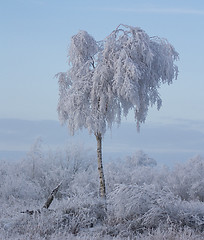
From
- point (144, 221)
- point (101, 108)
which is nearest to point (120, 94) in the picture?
point (101, 108)

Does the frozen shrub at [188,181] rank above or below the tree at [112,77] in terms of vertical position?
below

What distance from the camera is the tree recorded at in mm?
15227

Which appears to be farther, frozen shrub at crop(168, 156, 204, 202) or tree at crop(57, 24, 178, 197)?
frozen shrub at crop(168, 156, 204, 202)

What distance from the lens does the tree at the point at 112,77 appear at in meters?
15.2

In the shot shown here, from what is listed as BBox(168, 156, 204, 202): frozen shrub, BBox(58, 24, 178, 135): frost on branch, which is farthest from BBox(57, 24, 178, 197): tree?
BBox(168, 156, 204, 202): frozen shrub

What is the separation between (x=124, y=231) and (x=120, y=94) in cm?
697

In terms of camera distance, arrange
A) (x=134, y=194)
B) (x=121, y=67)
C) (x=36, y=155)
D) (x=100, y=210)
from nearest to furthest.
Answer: (x=134, y=194)
(x=100, y=210)
(x=121, y=67)
(x=36, y=155)

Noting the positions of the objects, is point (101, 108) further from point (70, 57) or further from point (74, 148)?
point (74, 148)

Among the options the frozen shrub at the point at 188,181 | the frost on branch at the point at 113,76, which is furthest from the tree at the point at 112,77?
the frozen shrub at the point at 188,181

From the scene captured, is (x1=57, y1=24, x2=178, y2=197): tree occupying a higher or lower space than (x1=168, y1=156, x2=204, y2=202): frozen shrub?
higher

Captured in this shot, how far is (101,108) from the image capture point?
15.8 metres

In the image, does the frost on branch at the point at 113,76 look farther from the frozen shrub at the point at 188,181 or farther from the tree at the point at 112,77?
the frozen shrub at the point at 188,181

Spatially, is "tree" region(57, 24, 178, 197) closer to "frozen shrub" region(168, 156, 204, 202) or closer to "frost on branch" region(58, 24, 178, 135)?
"frost on branch" region(58, 24, 178, 135)

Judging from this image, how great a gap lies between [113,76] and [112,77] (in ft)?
0.91
